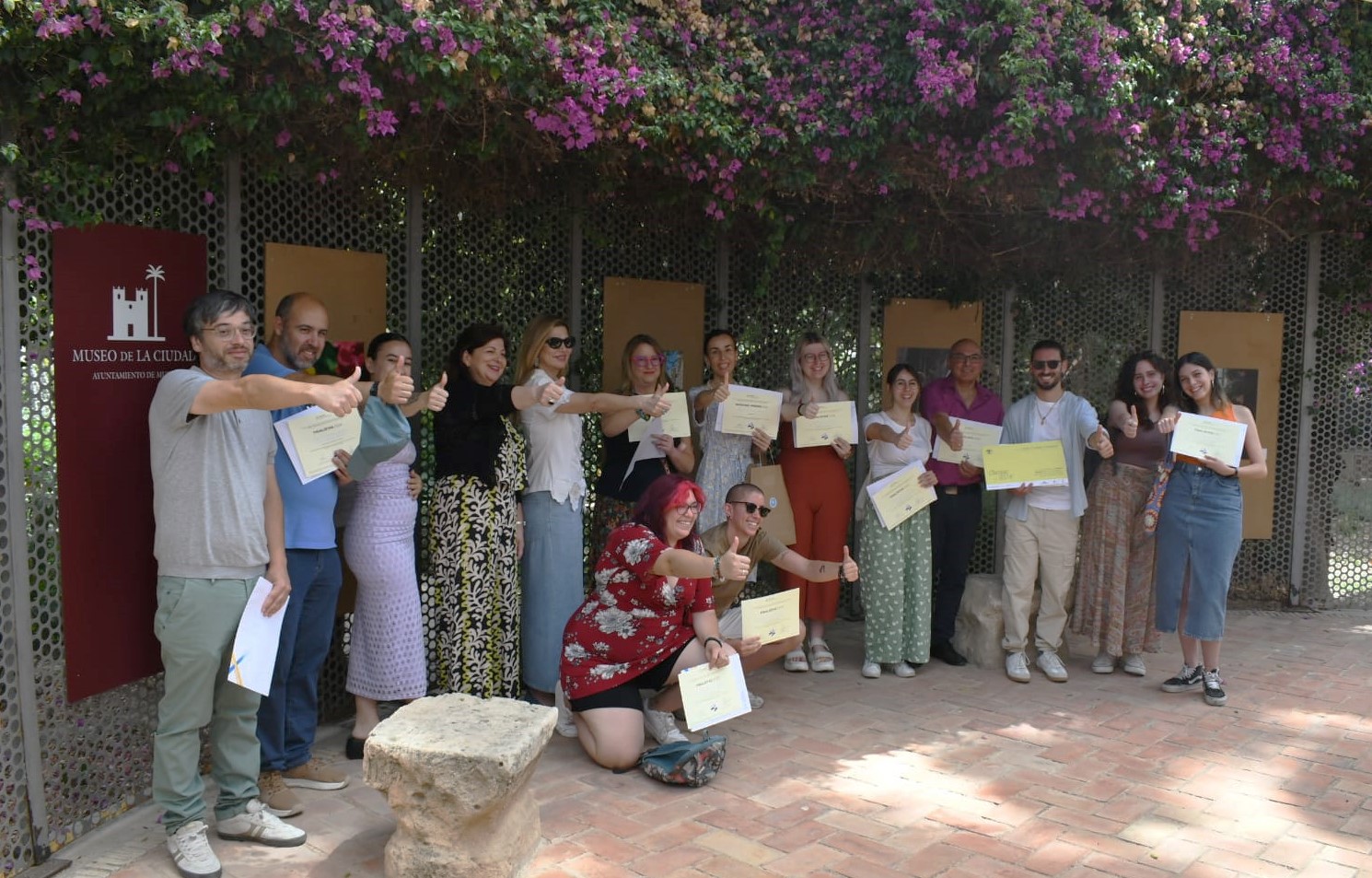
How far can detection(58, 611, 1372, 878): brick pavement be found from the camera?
159 inches

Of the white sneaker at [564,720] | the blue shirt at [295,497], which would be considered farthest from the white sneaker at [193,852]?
the white sneaker at [564,720]

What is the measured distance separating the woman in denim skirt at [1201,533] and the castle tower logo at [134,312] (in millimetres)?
5140

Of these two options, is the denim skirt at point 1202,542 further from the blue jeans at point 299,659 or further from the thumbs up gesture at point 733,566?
the blue jeans at point 299,659

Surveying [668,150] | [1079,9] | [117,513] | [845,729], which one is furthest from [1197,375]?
[117,513]

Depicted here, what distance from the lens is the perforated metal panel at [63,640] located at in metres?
3.95

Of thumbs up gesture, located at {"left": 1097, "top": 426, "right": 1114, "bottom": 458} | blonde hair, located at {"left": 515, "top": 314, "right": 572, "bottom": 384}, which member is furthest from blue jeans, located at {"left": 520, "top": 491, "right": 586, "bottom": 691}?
thumbs up gesture, located at {"left": 1097, "top": 426, "right": 1114, "bottom": 458}

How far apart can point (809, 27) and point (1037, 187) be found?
1.63m

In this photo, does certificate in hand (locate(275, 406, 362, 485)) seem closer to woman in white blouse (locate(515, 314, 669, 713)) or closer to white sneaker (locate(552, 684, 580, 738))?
woman in white blouse (locate(515, 314, 669, 713))

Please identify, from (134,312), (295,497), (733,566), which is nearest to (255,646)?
(295,497)

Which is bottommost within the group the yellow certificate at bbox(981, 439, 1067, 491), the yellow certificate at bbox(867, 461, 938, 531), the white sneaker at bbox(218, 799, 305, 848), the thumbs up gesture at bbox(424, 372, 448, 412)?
the white sneaker at bbox(218, 799, 305, 848)

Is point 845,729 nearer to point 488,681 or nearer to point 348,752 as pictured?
point 488,681

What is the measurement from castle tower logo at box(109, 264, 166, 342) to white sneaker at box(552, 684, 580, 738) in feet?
8.15

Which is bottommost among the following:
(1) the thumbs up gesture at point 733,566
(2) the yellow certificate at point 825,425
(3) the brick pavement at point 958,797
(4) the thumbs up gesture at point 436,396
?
(3) the brick pavement at point 958,797

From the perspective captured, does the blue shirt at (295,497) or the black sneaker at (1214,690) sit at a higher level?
the blue shirt at (295,497)
